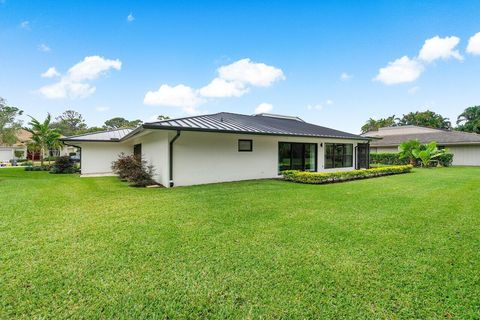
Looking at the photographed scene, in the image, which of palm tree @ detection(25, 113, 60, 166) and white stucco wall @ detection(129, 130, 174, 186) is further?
palm tree @ detection(25, 113, 60, 166)

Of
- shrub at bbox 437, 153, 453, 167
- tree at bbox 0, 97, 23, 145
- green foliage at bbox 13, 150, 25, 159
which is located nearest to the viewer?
shrub at bbox 437, 153, 453, 167

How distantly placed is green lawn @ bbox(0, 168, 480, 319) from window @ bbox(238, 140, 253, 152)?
18.5 feet

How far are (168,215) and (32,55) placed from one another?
17.0 meters

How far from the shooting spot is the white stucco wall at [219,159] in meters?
10.2

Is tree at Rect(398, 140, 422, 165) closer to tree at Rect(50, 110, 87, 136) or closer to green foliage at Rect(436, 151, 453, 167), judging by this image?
green foliage at Rect(436, 151, 453, 167)

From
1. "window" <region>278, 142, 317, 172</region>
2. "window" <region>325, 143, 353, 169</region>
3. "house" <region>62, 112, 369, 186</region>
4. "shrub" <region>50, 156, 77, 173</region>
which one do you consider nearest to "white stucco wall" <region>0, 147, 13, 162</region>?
"shrub" <region>50, 156, 77, 173</region>

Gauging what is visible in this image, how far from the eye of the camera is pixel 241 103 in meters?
26.5

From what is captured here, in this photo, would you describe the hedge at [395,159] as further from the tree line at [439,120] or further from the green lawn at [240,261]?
the tree line at [439,120]

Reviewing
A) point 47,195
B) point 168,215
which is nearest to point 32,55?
point 47,195

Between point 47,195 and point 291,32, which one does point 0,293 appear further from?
point 291,32

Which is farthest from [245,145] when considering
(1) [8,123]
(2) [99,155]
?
(1) [8,123]

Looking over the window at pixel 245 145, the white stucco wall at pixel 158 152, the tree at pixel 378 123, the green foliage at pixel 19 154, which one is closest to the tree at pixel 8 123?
the green foliage at pixel 19 154

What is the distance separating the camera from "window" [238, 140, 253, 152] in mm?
11695

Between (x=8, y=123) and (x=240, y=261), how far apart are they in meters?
43.5
